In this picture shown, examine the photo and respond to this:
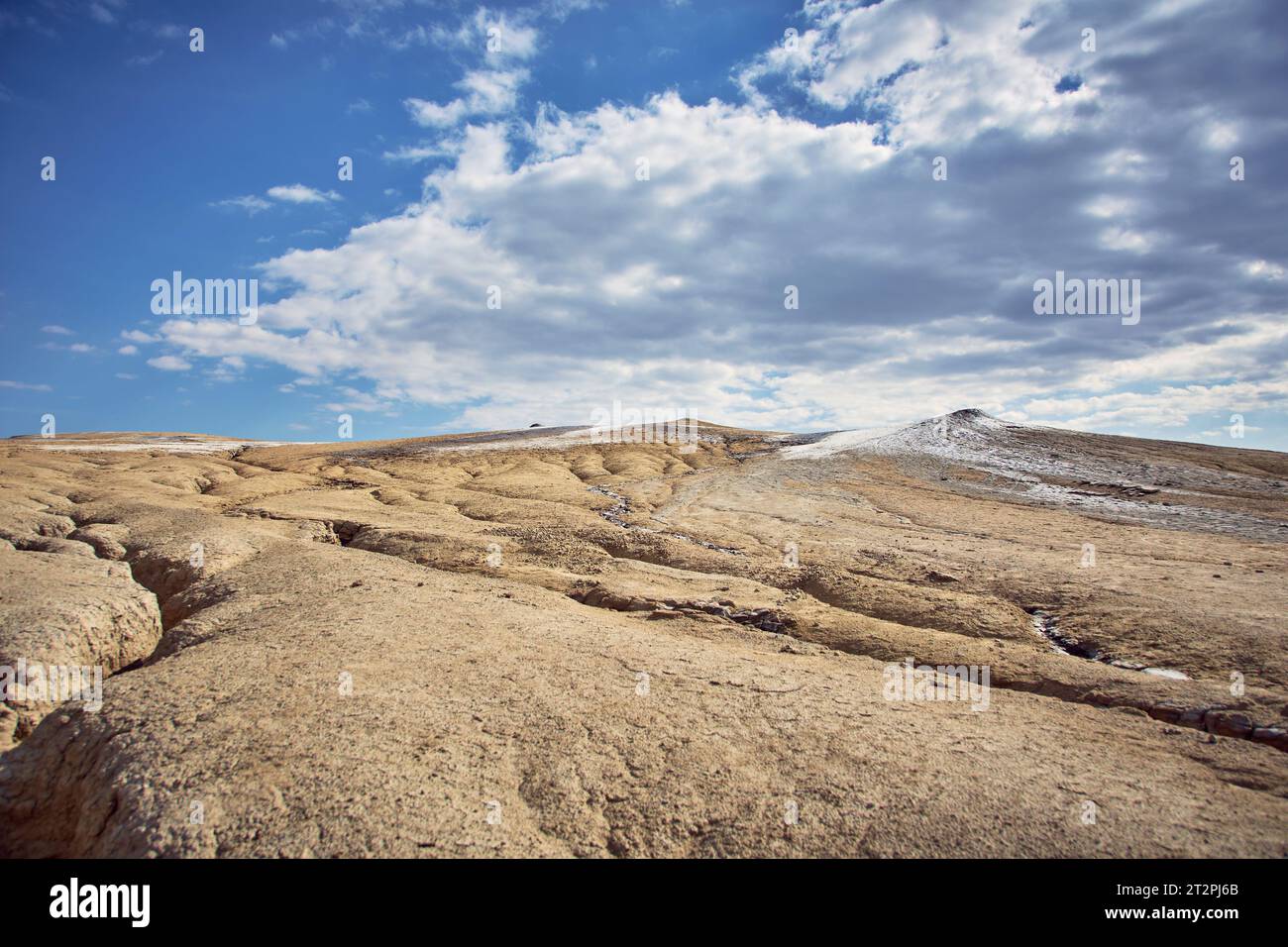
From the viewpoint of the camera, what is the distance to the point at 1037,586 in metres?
11.9

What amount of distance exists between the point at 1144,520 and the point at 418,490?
78.0 ft

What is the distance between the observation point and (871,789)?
209 inches

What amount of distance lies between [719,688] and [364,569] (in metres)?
7.92

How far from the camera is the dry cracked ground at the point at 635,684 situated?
16.3 feet

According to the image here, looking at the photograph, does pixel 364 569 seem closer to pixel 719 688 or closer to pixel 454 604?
pixel 454 604

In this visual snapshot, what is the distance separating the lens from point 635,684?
742cm

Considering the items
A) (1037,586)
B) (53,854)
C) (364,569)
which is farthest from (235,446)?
(1037,586)

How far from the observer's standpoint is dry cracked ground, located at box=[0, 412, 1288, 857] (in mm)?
4965
